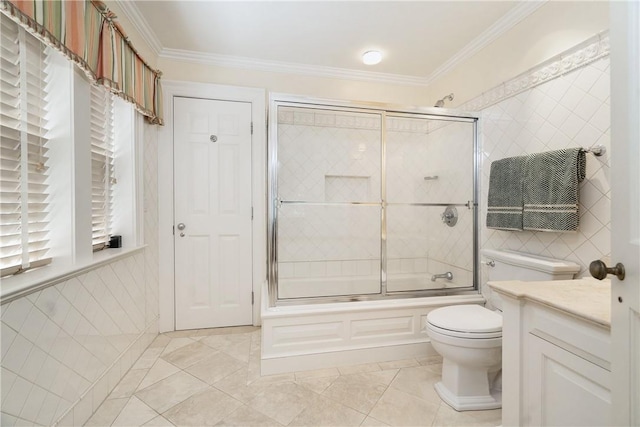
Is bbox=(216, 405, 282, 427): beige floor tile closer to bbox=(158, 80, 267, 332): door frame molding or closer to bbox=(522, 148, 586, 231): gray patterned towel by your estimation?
bbox=(158, 80, 267, 332): door frame molding

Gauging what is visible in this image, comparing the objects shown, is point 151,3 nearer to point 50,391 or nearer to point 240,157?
point 240,157

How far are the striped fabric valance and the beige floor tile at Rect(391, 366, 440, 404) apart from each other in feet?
7.85

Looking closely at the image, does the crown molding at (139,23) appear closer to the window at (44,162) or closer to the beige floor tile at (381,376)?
the window at (44,162)

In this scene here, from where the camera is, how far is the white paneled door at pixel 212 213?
240 centimetres

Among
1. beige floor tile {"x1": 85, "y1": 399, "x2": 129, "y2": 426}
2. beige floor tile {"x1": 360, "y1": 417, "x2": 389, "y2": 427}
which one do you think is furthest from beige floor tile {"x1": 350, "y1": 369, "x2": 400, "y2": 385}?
beige floor tile {"x1": 85, "y1": 399, "x2": 129, "y2": 426}

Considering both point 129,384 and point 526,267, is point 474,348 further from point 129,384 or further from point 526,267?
point 129,384

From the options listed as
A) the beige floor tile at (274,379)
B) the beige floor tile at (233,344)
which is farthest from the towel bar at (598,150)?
the beige floor tile at (233,344)

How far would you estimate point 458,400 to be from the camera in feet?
4.94

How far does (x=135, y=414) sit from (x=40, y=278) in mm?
864

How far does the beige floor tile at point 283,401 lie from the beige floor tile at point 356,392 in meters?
0.13

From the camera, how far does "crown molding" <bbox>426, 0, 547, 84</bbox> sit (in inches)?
70.7

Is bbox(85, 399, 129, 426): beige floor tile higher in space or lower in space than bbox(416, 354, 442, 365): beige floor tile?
higher

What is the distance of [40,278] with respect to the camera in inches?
43.7

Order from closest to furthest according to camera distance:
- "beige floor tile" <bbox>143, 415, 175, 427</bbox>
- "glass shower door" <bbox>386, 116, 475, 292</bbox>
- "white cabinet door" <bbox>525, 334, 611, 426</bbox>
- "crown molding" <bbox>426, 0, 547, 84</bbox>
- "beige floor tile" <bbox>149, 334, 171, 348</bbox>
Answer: "white cabinet door" <bbox>525, 334, 611, 426</bbox>
"beige floor tile" <bbox>143, 415, 175, 427</bbox>
"crown molding" <bbox>426, 0, 547, 84</bbox>
"beige floor tile" <bbox>149, 334, 171, 348</bbox>
"glass shower door" <bbox>386, 116, 475, 292</bbox>
